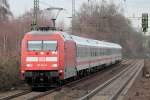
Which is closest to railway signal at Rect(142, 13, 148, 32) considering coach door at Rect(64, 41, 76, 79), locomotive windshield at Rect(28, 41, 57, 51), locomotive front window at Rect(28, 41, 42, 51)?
coach door at Rect(64, 41, 76, 79)

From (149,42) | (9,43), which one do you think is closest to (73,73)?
(9,43)

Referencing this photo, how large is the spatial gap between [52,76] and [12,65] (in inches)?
179

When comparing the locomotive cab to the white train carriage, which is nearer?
the locomotive cab

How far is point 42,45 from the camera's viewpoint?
24.9 metres

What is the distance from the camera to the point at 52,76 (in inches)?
957

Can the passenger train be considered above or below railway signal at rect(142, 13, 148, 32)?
below

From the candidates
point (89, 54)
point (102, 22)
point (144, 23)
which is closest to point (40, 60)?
point (89, 54)

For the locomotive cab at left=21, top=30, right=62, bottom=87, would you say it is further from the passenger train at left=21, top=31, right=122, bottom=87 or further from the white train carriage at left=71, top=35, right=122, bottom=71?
the white train carriage at left=71, top=35, right=122, bottom=71

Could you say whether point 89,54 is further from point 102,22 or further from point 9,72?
point 102,22

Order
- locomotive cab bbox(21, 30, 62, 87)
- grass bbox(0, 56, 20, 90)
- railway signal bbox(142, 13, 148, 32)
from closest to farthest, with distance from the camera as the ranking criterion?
locomotive cab bbox(21, 30, 62, 87), grass bbox(0, 56, 20, 90), railway signal bbox(142, 13, 148, 32)

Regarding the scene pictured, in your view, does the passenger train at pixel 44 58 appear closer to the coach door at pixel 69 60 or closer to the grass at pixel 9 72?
the coach door at pixel 69 60

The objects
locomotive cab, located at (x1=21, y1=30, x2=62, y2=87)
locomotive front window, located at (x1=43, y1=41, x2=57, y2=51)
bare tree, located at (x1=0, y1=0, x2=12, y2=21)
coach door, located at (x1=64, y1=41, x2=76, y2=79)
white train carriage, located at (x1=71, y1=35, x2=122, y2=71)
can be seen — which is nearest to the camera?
locomotive cab, located at (x1=21, y1=30, x2=62, y2=87)

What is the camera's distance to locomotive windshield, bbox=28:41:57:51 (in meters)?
24.8

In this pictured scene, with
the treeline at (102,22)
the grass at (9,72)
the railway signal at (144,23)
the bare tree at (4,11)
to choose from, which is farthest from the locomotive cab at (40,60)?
the treeline at (102,22)
